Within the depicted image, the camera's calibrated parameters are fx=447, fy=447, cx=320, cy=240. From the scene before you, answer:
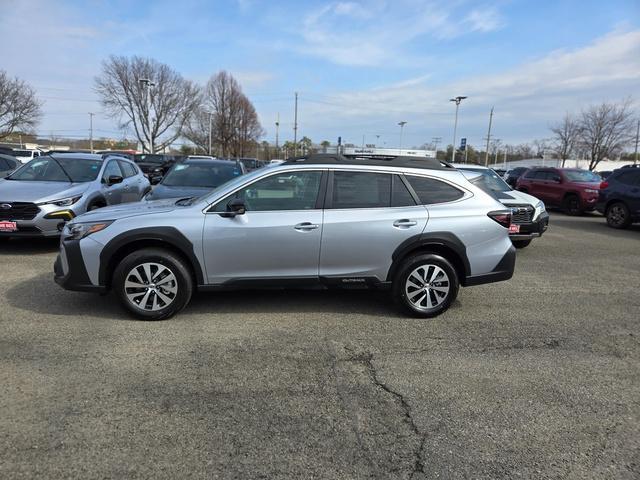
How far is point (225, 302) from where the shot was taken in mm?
5312

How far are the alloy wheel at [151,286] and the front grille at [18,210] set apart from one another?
3757 millimetres

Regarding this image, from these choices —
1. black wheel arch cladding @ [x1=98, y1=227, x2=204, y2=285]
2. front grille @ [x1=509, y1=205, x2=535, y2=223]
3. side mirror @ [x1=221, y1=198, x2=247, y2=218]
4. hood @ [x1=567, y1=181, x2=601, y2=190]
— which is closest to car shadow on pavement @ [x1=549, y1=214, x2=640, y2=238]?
hood @ [x1=567, y1=181, x2=601, y2=190]

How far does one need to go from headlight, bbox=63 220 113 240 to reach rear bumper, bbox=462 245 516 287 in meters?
3.92

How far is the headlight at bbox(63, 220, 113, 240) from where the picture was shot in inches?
180

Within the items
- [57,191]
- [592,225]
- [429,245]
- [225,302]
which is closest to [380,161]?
[429,245]

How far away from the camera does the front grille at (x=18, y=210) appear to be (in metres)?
7.04

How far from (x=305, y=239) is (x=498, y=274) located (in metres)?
2.26

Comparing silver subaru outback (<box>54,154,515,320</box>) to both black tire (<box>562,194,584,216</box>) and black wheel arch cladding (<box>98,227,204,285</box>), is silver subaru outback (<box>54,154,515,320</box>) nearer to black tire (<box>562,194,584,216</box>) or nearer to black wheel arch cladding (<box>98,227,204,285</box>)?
black wheel arch cladding (<box>98,227,204,285</box>)

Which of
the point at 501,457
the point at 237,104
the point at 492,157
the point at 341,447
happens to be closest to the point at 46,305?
the point at 341,447

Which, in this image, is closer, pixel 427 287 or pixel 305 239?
pixel 305 239

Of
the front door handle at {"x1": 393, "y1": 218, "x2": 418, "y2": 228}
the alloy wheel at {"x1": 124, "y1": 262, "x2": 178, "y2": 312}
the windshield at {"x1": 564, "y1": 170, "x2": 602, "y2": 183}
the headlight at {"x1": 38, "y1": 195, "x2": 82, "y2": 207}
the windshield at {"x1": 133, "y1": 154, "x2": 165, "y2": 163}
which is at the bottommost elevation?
the alloy wheel at {"x1": 124, "y1": 262, "x2": 178, "y2": 312}

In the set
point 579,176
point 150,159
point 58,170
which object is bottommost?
point 58,170

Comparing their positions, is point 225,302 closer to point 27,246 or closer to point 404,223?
point 404,223

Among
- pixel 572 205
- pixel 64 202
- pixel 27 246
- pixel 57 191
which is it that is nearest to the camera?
pixel 64 202
